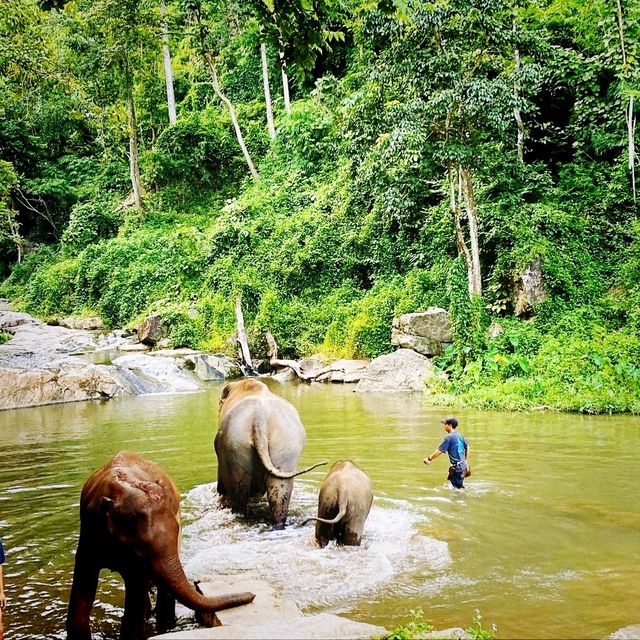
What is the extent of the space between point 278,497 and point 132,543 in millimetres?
2839

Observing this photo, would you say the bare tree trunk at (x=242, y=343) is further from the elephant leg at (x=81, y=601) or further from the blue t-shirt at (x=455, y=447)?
the elephant leg at (x=81, y=601)

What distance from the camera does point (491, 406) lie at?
13859 millimetres

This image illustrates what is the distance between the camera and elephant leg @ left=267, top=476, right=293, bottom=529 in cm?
634

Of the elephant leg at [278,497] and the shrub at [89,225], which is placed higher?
the shrub at [89,225]

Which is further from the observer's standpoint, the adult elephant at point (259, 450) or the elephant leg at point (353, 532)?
the adult elephant at point (259, 450)

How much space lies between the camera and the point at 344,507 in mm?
5691

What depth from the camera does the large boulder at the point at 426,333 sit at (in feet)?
60.6

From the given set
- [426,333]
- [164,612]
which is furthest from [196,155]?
[164,612]

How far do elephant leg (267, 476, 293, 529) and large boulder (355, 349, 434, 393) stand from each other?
10.8 metres

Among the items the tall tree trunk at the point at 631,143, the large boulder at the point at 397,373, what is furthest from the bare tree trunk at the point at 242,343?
the tall tree trunk at the point at 631,143

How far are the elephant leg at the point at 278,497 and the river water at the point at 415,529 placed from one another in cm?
13

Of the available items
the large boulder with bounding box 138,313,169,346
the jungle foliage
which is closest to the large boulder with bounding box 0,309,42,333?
the jungle foliage

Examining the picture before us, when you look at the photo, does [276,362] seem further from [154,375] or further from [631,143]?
[631,143]

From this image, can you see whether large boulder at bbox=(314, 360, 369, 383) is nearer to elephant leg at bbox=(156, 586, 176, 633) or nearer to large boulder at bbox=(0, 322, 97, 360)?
large boulder at bbox=(0, 322, 97, 360)
